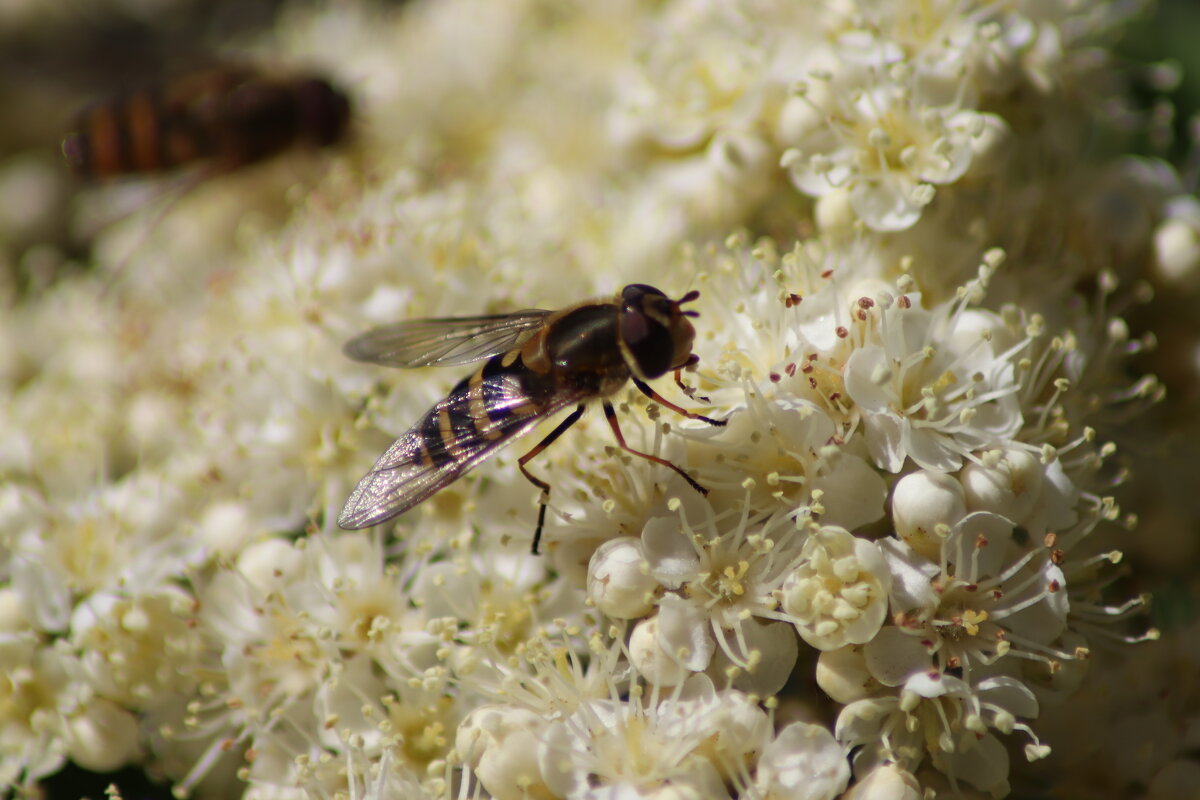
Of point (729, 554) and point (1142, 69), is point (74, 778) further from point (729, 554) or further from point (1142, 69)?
point (1142, 69)

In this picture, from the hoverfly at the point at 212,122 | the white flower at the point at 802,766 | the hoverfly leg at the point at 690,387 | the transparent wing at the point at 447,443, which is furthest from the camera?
the hoverfly at the point at 212,122

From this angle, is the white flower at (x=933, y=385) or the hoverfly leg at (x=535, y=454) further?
the hoverfly leg at (x=535, y=454)

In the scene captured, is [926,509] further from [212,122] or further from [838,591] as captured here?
[212,122]

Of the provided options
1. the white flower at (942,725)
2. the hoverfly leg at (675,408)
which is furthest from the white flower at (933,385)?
the white flower at (942,725)

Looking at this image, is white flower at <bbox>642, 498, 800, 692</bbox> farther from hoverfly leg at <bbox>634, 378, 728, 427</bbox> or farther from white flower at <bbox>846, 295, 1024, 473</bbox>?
white flower at <bbox>846, 295, 1024, 473</bbox>

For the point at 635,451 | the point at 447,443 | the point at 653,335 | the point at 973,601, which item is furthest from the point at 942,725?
the point at 447,443

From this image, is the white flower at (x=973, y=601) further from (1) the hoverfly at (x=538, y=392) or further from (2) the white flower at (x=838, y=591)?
(1) the hoverfly at (x=538, y=392)

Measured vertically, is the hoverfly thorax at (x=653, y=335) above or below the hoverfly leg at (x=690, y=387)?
above

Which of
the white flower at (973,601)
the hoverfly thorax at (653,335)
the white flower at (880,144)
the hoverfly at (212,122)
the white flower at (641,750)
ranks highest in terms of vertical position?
the white flower at (880,144)
